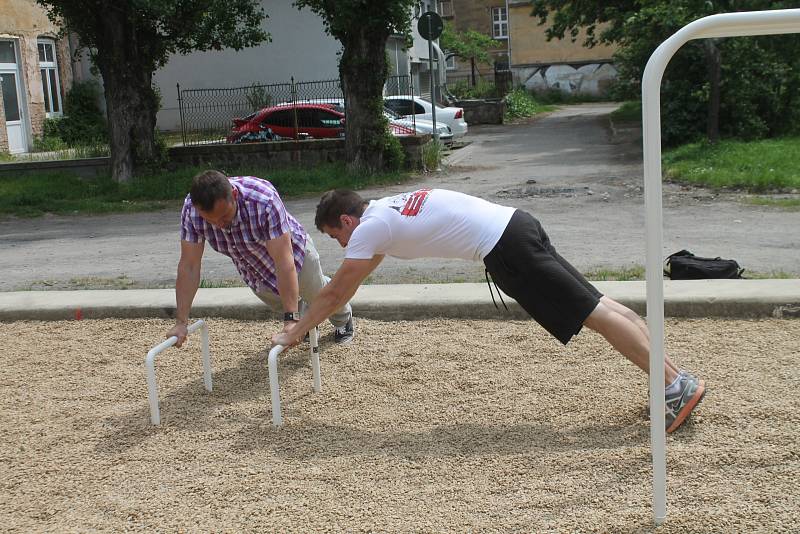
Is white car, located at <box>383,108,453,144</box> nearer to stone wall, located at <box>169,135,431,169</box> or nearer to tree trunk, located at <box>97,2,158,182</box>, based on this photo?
stone wall, located at <box>169,135,431,169</box>

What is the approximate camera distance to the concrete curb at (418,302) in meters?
6.29

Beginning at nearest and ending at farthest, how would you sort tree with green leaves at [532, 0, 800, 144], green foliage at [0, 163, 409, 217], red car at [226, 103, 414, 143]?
green foliage at [0, 163, 409, 217]
tree with green leaves at [532, 0, 800, 144]
red car at [226, 103, 414, 143]

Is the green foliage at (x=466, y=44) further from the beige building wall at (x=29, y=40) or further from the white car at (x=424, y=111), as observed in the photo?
the beige building wall at (x=29, y=40)


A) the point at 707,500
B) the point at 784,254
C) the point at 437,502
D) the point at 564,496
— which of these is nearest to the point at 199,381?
the point at 437,502

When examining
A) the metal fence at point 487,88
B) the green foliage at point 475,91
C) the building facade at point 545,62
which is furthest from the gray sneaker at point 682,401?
the building facade at point 545,62

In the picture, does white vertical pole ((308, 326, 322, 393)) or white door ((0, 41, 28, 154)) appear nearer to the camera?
white vertical pole ((308, 326, 322, 393))

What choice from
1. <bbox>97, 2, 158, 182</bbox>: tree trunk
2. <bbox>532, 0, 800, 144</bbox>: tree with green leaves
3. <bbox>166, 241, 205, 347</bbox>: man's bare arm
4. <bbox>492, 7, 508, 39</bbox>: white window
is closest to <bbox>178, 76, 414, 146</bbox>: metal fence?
<bbox>97, 2, 158, 182</bbox>: tree trunk

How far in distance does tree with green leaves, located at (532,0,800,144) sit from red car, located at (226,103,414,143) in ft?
18.9

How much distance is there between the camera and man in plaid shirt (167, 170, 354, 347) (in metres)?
4.96

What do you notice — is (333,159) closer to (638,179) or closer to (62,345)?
(638,179)

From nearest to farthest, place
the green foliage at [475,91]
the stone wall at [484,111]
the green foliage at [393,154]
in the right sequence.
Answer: the green foliage at [393,154]
the stone wall at [484,111]
the green foliage at [475,91]

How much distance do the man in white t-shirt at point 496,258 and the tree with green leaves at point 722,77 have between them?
46.7 feet

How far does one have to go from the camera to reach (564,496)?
383 cm

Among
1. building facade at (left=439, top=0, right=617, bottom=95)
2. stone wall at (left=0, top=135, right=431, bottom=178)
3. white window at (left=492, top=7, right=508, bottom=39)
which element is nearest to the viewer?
stone wall at (left=0, top=135, right=431, bottom=178)
